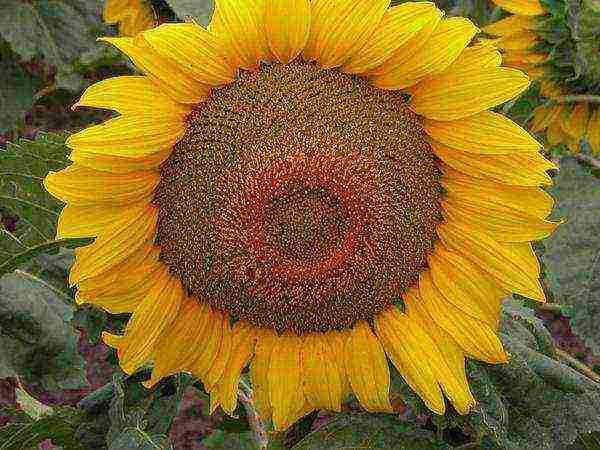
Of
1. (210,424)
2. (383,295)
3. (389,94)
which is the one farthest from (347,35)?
(210,424)

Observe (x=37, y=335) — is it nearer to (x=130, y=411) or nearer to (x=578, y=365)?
(x=130, y=411)

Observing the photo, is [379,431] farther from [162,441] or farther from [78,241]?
[78,241]

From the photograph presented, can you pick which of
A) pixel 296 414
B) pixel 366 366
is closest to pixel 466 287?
pixel 366 366

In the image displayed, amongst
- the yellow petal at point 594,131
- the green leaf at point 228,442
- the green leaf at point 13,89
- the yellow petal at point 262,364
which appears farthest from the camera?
the green leaf at point 13,89

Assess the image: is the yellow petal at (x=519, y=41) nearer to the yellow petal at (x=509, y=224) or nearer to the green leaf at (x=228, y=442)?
the yellow petal at (x=509, y=224)

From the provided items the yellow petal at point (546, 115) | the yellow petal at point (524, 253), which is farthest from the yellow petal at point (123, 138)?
the yellow petal at point (546, 115)

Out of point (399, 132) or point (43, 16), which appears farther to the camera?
point (43, 16)
